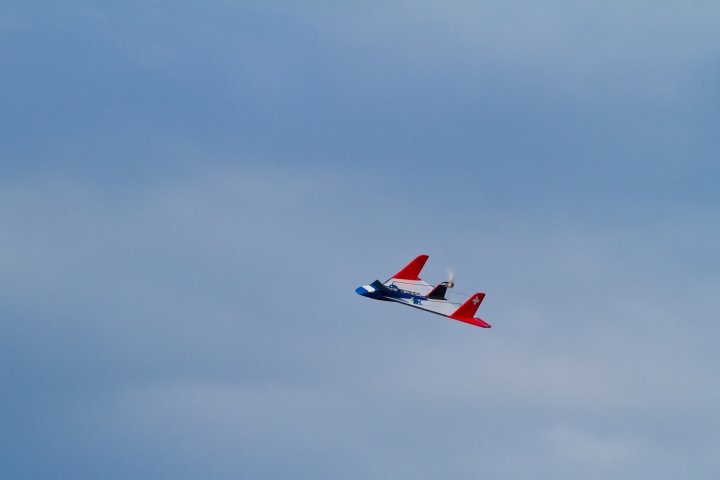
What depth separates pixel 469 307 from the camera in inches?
7466

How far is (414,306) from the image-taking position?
198250 mm

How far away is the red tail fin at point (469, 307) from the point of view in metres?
188

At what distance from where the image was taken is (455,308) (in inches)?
7712

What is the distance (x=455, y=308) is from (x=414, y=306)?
9274mm

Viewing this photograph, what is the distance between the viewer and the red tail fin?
18850 centimetres
